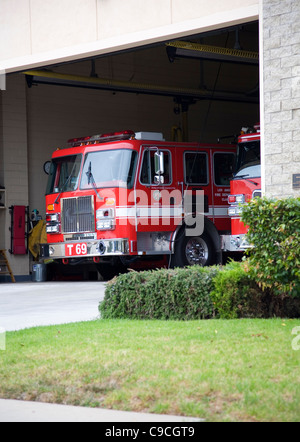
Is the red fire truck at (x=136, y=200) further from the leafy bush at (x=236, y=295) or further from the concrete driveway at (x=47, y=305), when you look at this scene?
the leafy bush at (x=236, y=295)

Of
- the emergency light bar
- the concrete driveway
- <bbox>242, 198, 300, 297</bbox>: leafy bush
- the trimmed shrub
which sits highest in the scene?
the emergency light bar

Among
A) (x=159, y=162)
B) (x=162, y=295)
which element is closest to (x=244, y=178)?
(x=159, y=162)

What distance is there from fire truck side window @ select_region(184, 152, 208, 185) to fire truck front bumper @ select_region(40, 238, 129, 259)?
2384mm

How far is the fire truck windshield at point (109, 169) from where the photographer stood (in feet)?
53.9

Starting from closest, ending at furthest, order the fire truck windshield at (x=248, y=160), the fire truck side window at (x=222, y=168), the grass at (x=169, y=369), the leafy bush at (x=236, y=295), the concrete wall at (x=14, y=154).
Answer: the grass at (x=169, y=369), the leafy bush at (x=236, y=295), the fire truck windshield at (x=248, y=160), the fire truck side window at (x=222, y=168), the concrete wall at (x=14, y=154)

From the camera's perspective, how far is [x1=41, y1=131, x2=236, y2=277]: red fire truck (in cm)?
1648

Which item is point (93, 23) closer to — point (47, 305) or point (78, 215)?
point (78, 215)

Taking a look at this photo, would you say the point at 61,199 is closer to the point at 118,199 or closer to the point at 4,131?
the point at 118,199

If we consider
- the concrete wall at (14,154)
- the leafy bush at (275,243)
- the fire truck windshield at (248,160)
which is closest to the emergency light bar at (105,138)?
the fire truck windshield at (248,160)

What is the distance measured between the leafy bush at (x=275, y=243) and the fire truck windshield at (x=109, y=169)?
741 cm

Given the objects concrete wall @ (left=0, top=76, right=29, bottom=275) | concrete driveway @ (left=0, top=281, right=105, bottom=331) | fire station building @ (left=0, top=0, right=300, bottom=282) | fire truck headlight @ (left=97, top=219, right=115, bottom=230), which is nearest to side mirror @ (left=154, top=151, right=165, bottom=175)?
fire truck headlight @ (left=97, top=219, right=115, bottom=230)

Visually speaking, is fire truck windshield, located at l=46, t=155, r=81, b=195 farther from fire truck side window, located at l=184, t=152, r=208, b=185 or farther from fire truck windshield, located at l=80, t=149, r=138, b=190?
fire truck side window, located at l=184, t=152, r=208, b=185

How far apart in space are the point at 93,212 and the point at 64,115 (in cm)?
665

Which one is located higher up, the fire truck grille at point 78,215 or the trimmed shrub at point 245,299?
the fire truck grille at point 78,215
